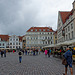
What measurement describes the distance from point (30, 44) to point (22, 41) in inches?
350

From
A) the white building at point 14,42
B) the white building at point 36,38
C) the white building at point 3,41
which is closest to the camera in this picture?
the white building at point 36,38

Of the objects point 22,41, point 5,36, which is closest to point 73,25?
point 22,41

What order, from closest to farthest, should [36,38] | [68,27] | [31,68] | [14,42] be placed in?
[31,68], [68,27], [36,38], [14,42]

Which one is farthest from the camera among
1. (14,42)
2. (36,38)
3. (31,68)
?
(14,42)

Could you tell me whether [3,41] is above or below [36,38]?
below

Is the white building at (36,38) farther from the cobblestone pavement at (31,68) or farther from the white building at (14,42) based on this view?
the cobblestone pavement at (31,68)

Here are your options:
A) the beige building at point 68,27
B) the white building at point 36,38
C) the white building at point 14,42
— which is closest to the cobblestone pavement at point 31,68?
the beige building at point 68,27

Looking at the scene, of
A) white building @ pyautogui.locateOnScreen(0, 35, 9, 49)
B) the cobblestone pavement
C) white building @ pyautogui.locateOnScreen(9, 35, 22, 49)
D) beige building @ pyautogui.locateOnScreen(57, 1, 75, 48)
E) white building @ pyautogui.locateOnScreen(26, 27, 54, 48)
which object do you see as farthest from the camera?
white building @ pyautogui.locateOnScreen(0, 35, 9, 49)

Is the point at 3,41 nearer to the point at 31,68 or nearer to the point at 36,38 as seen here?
the point at 36,38

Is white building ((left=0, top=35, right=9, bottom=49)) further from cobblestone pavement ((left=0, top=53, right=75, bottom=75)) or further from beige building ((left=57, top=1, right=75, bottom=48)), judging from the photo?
cobblestone pavement ((left=0, top=53, right=75, bottom=75))

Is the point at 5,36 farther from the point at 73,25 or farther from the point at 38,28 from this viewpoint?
the point at 73,25

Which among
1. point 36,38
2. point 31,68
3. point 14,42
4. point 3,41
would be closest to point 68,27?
point 31,68

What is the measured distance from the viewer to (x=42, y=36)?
7819 cm

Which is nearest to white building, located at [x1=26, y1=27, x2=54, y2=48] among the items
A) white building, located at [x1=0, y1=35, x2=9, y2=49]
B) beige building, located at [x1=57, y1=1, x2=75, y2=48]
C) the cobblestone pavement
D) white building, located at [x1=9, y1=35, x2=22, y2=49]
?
white building, located at [x1=9, y1=35, x2=22, y2=49]
